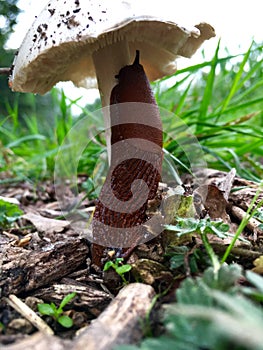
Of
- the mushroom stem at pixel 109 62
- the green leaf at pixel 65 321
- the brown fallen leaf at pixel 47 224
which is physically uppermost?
the mushroom stem at pixel 109 62

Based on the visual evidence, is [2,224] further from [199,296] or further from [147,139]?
[199,296]

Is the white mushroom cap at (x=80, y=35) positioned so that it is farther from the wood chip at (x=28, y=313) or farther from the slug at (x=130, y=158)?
the wood chip at (x=28, y=313)

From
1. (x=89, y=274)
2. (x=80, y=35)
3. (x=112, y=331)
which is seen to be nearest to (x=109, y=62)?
(x=80, y=35)

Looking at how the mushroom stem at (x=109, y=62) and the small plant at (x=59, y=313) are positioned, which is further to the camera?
the mushroom stem at (x=109, y=62)

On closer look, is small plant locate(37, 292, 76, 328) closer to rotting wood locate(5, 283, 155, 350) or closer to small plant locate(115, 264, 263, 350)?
rotting wood locate(5, 283, 155, 350)

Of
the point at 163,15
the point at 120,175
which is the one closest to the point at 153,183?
the point at 120,175

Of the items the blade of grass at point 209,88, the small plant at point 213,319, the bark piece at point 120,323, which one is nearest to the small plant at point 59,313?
the bark piece at point 120,323

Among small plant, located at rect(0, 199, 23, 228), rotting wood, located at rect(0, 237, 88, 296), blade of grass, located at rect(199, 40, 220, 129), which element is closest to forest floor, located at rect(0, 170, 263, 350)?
rotting wood, located at rect(0, 237, 88, 296)

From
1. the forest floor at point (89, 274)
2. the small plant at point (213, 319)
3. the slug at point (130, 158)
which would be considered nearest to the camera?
the small plant at point (213, 319)
